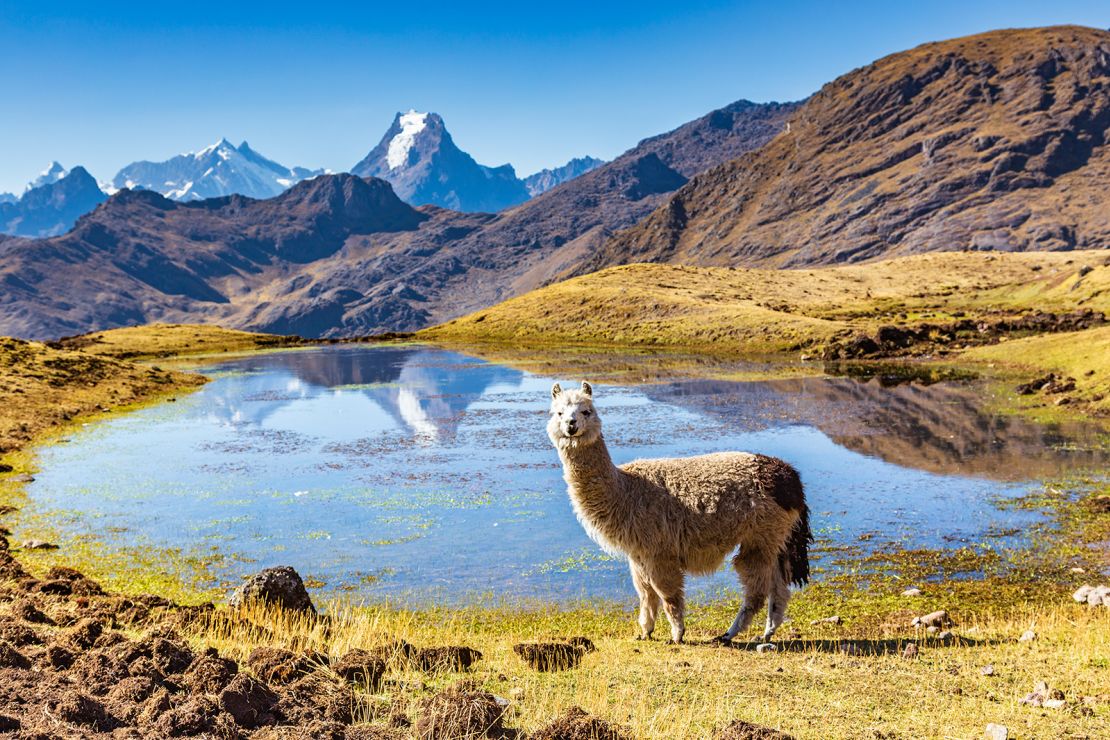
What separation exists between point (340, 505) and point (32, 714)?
19.2 m

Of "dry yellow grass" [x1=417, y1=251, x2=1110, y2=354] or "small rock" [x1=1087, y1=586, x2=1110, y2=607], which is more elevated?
"dry yellow grass" [x1=417, y1=251, x2=1110, y2=354]

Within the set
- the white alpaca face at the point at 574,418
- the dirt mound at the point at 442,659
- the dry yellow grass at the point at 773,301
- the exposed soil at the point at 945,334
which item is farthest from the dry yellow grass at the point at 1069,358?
the dirt mound at the point at 442,659

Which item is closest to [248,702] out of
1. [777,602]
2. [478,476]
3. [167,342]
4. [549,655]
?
[549,655]

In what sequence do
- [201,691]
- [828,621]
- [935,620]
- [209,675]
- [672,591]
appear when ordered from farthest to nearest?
1. [828,621]
2. [935,620]
3. [672,591]
4. [209,675]
5. [201,691]

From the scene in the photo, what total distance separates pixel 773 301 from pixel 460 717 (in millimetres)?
123554

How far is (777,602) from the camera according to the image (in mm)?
14023

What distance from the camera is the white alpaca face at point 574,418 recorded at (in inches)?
534

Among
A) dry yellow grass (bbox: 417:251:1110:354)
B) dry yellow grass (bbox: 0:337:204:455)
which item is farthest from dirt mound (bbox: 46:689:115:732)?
dry yellow grass (bbox: 417:251:1110:354)

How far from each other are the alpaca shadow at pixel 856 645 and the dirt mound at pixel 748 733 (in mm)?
4472

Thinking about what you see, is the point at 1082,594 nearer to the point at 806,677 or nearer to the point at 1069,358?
the point at 806,677

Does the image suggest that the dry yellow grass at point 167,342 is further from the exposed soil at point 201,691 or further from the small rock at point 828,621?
the small rock at point 828,621

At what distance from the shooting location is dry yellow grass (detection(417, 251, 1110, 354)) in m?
94.1

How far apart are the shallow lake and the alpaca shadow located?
16.1 ft

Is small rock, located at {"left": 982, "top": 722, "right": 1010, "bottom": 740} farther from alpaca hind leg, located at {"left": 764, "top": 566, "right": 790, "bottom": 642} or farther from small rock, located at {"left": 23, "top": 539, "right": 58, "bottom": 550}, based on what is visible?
small rock, located at {"left": 23, "top": 539, "right": 58, "bottom": 550}
